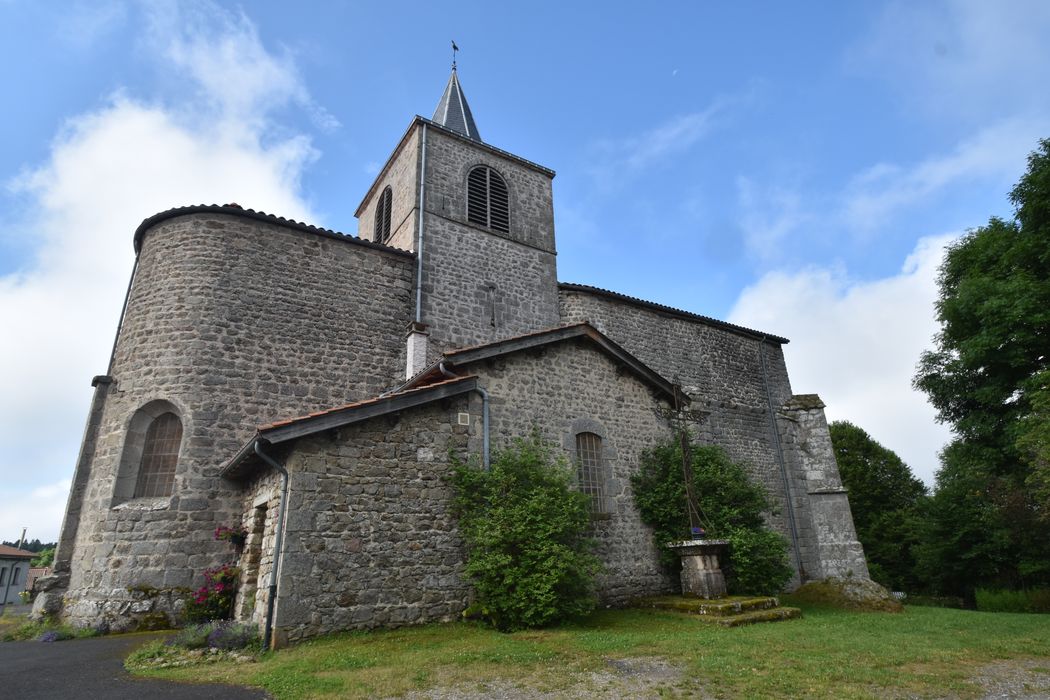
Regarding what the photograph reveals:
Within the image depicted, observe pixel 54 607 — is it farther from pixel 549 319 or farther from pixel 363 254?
pixel 549 319

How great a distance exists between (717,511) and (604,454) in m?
2.57

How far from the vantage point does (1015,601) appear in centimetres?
1850

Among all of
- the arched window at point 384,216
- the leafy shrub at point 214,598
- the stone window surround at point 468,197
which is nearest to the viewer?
the leafy shrub at point 214,598

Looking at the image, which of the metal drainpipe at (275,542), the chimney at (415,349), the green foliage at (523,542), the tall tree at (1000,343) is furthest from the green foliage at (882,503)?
the metal drainpipe at (275,542)

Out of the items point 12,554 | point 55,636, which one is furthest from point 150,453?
point 12,554

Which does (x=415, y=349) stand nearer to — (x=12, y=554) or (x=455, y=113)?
(x=455, y=113)

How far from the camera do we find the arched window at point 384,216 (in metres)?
17.2

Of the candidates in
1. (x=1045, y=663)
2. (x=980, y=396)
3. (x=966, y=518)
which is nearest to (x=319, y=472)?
(x=1045, y=663)

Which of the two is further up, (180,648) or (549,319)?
(549,319)

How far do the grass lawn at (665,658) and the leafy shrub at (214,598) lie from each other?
11.2 feet

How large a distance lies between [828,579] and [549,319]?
10405 mm

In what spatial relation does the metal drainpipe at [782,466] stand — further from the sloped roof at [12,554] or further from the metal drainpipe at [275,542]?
the sloped roof at [12,554]

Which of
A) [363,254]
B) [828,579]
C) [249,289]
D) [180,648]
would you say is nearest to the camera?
[180,648]

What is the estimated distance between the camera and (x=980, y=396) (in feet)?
45.9
